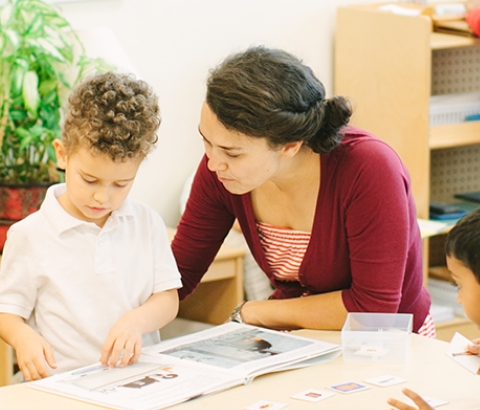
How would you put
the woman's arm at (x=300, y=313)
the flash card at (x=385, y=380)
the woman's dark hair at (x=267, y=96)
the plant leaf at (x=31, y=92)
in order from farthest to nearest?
the plant leaf at (x=31, y=92)
the woman's arm at (x=300, y=313)
the woman's dark hair at (x=267, y=96)
the flash card at (x=385, y=380)

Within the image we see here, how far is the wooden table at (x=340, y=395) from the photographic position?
133cm

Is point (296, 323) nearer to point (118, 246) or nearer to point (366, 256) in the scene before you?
point (366, 256)

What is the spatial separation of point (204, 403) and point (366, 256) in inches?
21.5

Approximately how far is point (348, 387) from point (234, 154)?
0.51 meters

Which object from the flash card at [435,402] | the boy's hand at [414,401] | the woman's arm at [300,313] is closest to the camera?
the boy's hand at [414,401]

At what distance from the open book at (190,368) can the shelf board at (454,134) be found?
1.75m

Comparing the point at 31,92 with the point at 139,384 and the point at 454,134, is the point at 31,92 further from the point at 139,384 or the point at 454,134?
the point at 454,134

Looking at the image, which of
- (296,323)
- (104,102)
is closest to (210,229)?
(296,323)

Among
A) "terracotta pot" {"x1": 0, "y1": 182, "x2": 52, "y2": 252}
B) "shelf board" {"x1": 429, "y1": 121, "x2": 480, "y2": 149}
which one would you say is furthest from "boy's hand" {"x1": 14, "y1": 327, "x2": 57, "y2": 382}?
"shelf board" {"x1": 429, "y1": 121, "x2": 480, "y2": 149}

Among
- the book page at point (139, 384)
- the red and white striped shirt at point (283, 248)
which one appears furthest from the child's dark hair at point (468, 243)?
the red and white striped shirt at point (283, 248)

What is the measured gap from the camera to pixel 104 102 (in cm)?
159

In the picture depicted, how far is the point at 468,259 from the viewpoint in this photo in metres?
1.33

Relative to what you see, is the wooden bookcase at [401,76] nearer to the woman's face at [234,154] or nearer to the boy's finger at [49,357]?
the woman's face at [234,154]

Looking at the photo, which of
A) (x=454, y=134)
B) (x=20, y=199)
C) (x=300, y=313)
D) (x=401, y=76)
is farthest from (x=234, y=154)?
(x=454, y=134)
